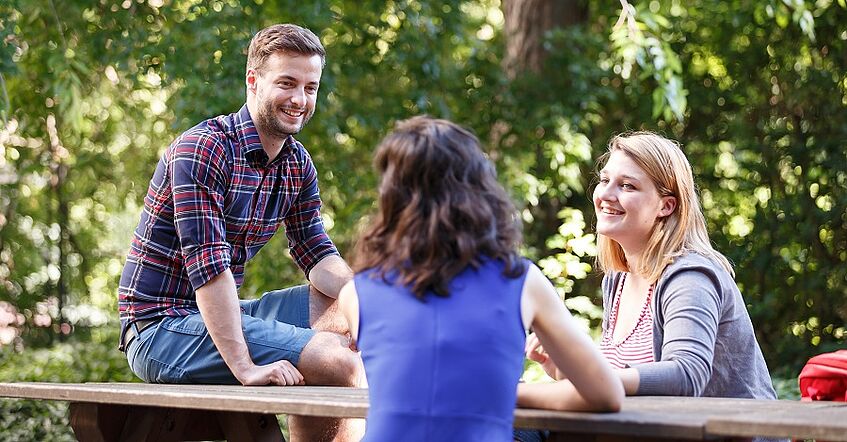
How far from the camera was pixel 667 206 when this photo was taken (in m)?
3.22

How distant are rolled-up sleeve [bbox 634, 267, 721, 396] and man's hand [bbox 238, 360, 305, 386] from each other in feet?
3.26

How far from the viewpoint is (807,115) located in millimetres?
8078

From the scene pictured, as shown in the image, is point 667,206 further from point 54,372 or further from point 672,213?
point 54,372

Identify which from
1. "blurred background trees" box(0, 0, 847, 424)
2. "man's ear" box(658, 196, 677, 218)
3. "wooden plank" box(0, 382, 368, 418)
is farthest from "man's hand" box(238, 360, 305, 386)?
"blurred background trees" box(0, 0, 847, 424)

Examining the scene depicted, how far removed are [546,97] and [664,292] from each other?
5.27 metres

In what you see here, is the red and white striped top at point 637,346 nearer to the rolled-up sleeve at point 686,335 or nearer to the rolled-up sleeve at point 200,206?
the rolled-up sleeve at point 686,335

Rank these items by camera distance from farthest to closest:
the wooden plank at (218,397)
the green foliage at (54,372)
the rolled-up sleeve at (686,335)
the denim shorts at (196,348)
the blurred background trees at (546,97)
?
the blurred background trees at (546,97) → the green foliage at (54,372) → the denim shorts at (196,348) → the rolled-up sleeve at (686,335) → the wooden plank at (218,397)

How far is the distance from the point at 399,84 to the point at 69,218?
356 centimetres

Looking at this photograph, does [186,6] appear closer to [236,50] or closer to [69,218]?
[236,50]

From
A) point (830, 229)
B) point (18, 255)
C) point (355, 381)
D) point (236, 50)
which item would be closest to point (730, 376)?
point (355, 381)

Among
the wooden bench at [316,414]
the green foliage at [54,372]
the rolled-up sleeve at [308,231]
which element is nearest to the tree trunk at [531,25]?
the green foliage at [54,372]

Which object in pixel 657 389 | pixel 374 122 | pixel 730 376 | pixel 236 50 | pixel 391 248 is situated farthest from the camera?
pixel 374 122

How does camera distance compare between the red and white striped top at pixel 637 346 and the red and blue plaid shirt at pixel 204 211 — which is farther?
the red and blue plaid shirt at pixel 204 211

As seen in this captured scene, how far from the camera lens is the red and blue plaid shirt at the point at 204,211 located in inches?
131
